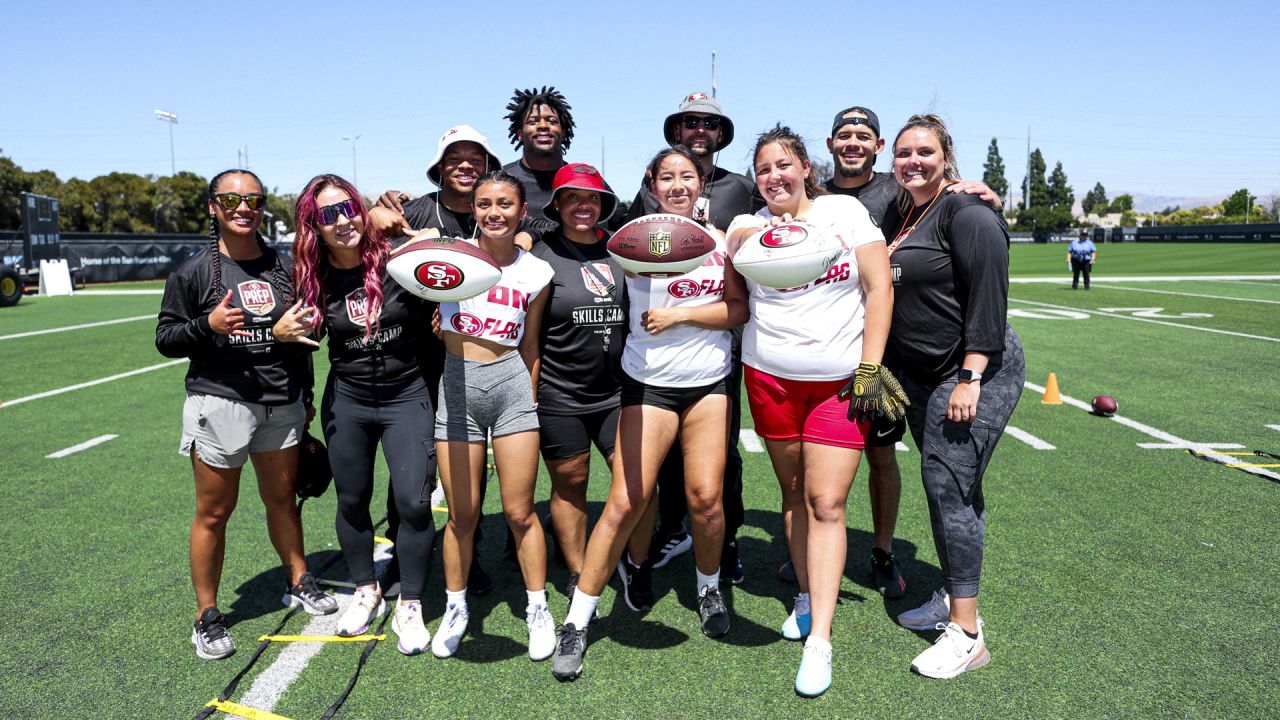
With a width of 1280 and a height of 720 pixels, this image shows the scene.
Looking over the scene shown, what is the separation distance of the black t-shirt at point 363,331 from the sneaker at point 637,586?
51.9 inches

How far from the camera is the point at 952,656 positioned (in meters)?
3.00

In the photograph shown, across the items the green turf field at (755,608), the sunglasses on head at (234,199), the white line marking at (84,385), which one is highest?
the sunglasses on head at (234,199)

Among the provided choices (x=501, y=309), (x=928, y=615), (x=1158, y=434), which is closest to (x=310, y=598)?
(x=501, y=309)

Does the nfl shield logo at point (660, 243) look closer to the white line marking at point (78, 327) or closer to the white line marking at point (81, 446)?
the white line marking at point (81, 446)

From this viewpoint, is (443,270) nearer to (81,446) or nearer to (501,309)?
(501,309)

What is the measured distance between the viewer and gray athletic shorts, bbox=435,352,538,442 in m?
3.14

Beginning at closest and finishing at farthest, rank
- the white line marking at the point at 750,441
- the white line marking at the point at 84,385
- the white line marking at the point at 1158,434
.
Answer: the white line marking at the point at 1158,434, the white line marking at the point at 750,441, the white line marking at the point at 84,385

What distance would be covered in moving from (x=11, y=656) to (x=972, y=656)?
3744 mm

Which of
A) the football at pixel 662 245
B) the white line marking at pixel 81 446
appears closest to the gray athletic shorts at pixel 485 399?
the football at pixel 662 245

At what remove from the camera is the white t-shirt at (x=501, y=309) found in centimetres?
313

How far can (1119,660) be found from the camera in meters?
3.03

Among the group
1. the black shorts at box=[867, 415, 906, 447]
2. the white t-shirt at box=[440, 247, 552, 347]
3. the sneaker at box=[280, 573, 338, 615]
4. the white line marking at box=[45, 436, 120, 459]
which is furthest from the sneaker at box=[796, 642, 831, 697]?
the white line marking at box=[45, 436, 120, 459]

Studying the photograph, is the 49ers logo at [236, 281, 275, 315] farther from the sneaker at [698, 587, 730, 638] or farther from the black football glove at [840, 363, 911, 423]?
the black football glove at [840, 363, 911, 423]

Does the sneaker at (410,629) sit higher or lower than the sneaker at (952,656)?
higher
